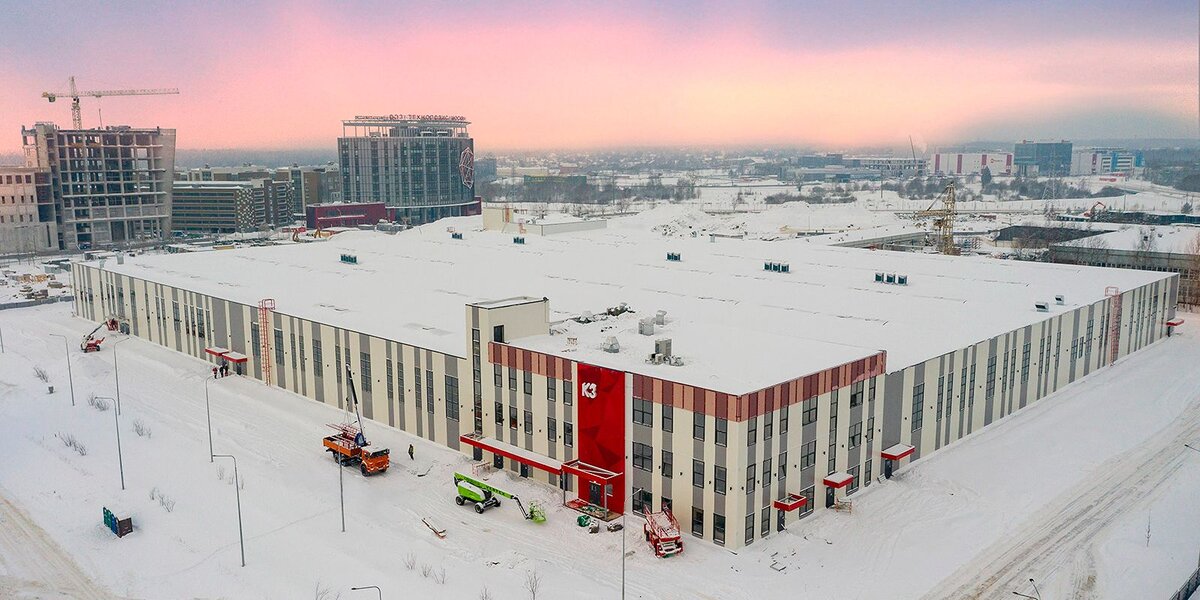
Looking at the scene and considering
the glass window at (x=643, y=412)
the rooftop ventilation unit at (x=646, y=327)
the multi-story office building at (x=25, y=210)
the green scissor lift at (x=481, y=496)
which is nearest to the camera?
the glass window at (x=643, y=412)

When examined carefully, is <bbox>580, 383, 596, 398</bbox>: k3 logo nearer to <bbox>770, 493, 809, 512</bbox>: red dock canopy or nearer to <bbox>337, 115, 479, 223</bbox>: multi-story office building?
<bbox>770, 493, 809, 512</bbox>: red dock canopy

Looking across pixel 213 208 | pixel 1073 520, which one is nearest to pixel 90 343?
pixel 1073 520

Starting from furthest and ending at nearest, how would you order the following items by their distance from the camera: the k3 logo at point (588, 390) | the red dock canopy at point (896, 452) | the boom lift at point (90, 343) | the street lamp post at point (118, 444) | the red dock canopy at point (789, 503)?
the boom lift at point (90, 343), the street lamp post at point (118, 444), the red dock canopy at point (896, 452), the k3 logo at point (588, 390), the red dock canopy at point (789, 503)

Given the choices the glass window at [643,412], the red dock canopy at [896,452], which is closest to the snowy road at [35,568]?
the glass window at [643,412]

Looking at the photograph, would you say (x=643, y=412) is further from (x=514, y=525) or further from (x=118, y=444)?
(x=118, y=444)

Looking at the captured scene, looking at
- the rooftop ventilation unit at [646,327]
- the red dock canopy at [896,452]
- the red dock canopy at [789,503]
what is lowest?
the red dock canopy at [789,503]

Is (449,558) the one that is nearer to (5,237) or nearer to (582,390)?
(582,390)

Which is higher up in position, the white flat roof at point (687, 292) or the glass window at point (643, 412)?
the white flat roof at point (687, 292)

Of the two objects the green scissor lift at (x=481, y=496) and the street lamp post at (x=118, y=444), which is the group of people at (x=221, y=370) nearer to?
the street lamp post at (x=118, y=444)

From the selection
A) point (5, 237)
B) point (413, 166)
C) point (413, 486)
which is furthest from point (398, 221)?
point (413, 486)
